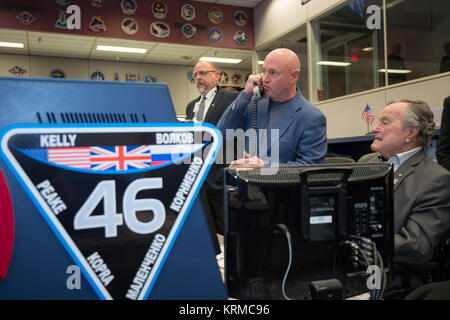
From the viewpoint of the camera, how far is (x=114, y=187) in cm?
70

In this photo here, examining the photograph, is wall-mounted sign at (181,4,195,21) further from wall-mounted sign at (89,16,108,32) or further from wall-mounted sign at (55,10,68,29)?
wall-mounted sign at (55,10,68,29)

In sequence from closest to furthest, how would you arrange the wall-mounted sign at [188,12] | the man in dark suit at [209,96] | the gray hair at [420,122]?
the gray hair at [420,122] < the man in dark suit at [209,96] < the wall-mounted sign at [188,12]

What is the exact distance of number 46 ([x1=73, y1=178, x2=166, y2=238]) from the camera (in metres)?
0.68

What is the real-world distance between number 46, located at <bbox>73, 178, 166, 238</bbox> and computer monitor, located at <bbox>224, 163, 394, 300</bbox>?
0.23 meters

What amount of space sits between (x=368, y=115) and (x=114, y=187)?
483 cm

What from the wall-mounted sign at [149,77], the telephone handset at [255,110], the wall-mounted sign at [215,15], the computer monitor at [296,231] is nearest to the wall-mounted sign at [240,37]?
the wall-mounted sign at [215,15]

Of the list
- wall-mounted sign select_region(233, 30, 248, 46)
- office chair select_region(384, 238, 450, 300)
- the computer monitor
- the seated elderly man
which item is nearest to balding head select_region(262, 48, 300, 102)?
the seated elderly man

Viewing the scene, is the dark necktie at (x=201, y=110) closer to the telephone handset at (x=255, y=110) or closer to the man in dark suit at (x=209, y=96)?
the man in dark suit at (x=209, y=96)

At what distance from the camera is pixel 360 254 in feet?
3.16

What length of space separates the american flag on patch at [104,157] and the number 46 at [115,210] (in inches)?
1.2

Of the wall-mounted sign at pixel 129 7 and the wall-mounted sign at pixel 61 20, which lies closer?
the wall-mounted sign at pixel 61 20

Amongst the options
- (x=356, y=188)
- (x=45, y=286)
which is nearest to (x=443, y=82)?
(x=356, y=188)

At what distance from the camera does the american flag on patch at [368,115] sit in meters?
4.99

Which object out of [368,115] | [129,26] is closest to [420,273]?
[368,115]
